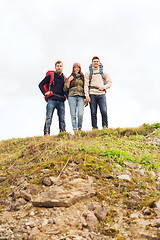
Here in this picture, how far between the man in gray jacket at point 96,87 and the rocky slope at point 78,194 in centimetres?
349

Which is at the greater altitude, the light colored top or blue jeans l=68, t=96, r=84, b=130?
the light colored top

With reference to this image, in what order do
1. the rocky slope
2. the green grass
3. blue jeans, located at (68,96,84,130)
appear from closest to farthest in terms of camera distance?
the rocky slope → the green grass → blue jeans, located at (68,96,84,130)

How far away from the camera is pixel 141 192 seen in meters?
4.42

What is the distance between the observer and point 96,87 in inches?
361

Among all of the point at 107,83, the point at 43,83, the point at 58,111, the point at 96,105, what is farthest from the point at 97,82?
the point at 43,83

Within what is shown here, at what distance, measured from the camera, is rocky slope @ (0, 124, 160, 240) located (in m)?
3.47

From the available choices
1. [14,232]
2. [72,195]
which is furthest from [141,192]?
[14,232]

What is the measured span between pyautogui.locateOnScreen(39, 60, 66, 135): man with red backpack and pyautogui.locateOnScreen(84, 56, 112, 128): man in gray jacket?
1.07 m

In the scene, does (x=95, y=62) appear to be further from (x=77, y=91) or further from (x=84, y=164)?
(x=84, y=164)

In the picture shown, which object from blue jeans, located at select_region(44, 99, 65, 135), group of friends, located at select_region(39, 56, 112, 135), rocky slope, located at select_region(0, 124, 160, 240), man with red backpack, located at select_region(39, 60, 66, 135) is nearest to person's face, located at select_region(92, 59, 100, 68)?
group of friends, located at select_region(39, 56, 112, 135)

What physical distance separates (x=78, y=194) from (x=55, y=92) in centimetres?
580

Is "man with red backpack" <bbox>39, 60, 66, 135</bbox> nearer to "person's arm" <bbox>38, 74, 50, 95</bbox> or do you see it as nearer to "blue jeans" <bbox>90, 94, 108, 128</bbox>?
"person's arm" <bbox>38, 74, 50, 95</bbox>

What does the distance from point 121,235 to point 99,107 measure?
623 cm

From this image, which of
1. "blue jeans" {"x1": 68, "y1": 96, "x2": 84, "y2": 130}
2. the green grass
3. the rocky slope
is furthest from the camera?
"blue jeans" {"x1": 68, "y1": 96, "x2": 84, "y2": 130}
